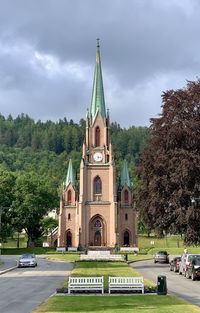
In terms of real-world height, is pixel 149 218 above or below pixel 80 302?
above

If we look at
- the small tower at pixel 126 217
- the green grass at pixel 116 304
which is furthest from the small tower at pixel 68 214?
the green grass at pixel 116 304

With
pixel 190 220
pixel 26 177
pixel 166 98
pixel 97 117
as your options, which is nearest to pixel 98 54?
pixel 97 117

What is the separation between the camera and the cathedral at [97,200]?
90.6 meters

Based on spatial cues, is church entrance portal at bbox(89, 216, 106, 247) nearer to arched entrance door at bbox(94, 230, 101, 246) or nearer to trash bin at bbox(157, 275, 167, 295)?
arched entrance door at bbox(94, 230, 101, 246)

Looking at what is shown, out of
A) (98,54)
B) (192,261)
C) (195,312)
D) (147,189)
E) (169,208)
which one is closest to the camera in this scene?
(195,312)

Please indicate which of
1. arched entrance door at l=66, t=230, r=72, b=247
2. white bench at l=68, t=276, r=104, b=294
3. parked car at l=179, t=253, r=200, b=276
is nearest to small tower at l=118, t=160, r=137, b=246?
arched entrance door at l=66, t=230, r=72, b=247

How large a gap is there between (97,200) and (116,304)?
7458 centimetres

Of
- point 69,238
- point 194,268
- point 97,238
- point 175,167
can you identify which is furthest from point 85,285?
point 69,238

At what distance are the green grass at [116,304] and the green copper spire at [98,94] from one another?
257ft

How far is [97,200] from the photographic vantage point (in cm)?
9262

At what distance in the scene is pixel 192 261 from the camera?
109ft

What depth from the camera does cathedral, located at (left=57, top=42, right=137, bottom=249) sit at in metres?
90.6

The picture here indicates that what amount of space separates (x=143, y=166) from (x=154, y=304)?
2536 cm

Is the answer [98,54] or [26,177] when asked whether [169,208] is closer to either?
[26,177]
